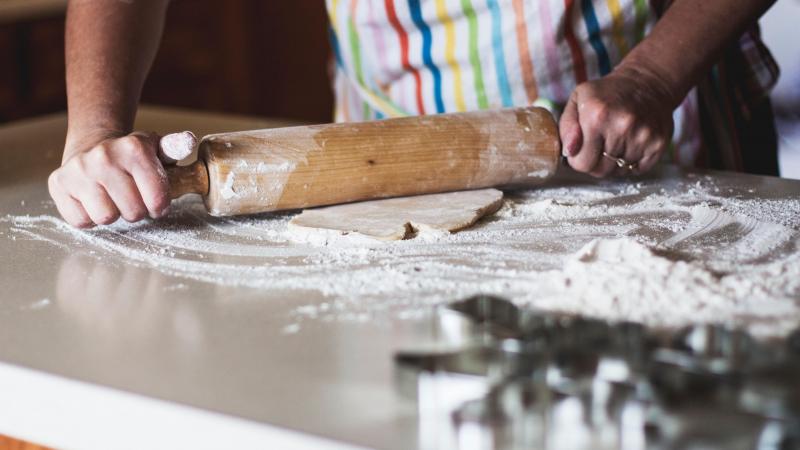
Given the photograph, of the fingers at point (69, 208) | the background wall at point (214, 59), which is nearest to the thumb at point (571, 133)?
the fingers at point (69, 208)

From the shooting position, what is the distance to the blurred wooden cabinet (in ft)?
10.8

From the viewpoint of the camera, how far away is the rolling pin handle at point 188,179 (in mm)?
896

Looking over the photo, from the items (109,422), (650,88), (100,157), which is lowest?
(109,422)

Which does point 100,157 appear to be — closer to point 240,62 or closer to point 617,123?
point 617,123

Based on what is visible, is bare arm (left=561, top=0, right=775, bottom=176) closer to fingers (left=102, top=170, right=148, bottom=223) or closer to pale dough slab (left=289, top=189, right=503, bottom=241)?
pale dough slab (left=289, top=189, right=503, bottom=241)

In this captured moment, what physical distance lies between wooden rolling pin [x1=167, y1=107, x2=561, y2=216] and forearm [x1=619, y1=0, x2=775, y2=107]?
155 mm

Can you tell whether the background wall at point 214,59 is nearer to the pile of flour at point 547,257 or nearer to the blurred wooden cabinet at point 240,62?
the blurred wooden cabinet at point 240,62

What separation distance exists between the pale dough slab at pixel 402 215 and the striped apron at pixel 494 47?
266 millimetres

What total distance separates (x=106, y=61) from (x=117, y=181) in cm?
26

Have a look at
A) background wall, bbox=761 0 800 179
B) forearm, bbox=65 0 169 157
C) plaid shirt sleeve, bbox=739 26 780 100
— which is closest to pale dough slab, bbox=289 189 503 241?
forearm, bbox=65 0 169 157

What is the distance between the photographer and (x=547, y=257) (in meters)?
0.80

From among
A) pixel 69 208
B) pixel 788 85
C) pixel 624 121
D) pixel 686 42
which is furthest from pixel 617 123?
pixel 788 85

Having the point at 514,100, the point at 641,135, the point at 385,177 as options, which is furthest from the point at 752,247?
the point at 514,100

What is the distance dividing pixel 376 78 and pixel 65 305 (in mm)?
724
